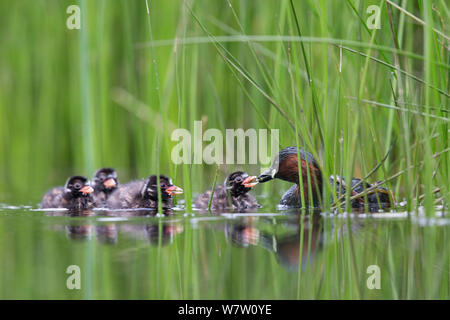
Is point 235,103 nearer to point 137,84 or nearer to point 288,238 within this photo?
point 137,84

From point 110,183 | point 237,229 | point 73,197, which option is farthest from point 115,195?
point 237,229

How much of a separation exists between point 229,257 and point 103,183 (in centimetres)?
322

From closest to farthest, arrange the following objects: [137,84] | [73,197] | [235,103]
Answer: [73,197] → [235,103] → [137,84]

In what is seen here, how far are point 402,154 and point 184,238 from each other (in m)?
1.51

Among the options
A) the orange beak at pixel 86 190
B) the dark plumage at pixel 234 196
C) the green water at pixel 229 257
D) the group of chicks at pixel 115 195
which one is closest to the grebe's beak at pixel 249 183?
the dark plumage at pixel 234 196

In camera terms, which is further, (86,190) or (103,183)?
(103,183)

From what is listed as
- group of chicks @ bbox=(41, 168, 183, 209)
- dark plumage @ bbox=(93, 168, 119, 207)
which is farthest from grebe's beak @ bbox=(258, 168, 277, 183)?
dark plumage @ bbox=(93, 168, 119, 207)

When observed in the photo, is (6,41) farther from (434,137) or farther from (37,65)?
(434,137)

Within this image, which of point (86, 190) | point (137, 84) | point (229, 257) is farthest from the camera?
point (137, 84)

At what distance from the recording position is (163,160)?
8.16 metres

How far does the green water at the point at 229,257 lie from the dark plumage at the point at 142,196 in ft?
2.58

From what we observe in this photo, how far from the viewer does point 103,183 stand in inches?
246

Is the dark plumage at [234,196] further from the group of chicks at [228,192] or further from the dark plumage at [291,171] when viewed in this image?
the dark plumage at [291,171]

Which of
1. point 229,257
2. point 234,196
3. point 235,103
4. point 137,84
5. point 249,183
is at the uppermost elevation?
point 137,84
